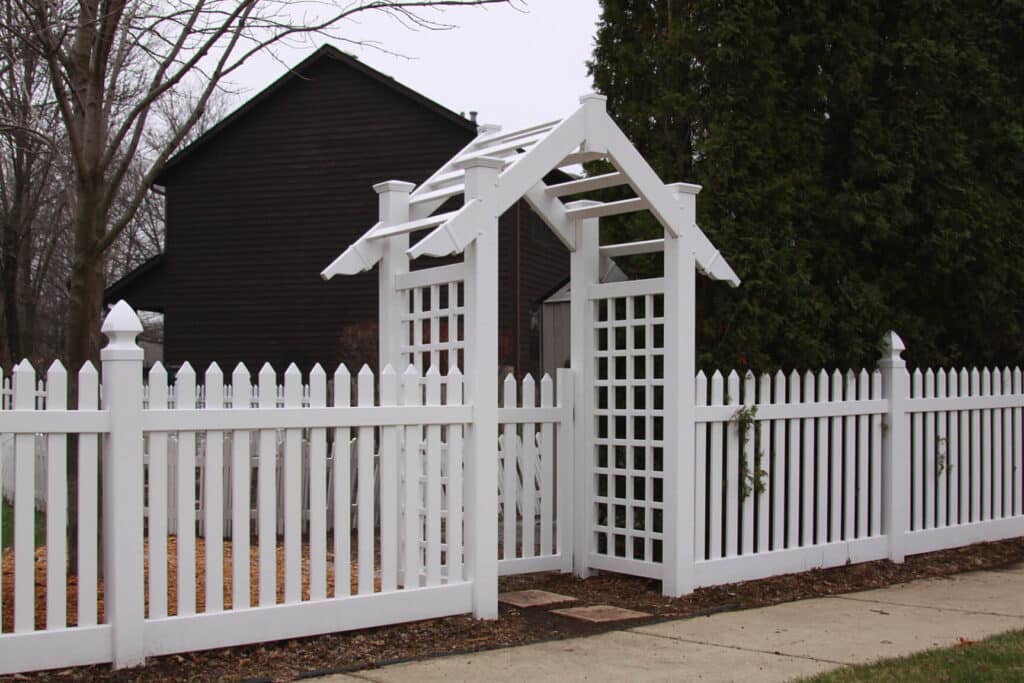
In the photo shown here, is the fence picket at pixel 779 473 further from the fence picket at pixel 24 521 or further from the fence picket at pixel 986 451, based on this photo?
the fence picket at pixel 24 521

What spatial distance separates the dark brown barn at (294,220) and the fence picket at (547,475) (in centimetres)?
1373

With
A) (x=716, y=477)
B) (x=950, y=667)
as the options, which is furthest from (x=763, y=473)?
(x=950, y=667)

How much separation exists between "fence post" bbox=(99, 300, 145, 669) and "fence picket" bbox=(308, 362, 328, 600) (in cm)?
92

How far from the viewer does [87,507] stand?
5.18m

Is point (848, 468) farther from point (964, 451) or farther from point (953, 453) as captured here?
point (964, 451)

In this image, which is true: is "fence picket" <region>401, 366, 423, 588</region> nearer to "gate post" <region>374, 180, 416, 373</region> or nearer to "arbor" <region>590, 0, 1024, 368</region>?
"gate post" <region>374, 180, 416, 373</region>

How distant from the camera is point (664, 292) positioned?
734cm

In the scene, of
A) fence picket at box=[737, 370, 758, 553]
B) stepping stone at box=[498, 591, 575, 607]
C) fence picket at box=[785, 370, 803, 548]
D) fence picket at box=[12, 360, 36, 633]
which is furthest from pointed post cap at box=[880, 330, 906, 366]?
fence picket at box=[12, 360, 36, 633]

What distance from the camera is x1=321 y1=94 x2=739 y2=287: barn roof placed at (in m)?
6.53

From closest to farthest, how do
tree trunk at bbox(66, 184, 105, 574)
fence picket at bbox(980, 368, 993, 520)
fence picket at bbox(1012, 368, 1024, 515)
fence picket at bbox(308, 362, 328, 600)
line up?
fence picket at bbox(308, 362, 328, 600) → tree trunk at bbox(66, 184, 105, 574) → fence picket at bbox(980, 368, 993, 520) → fence picket at bbox(1012, 368, 1024, 515)

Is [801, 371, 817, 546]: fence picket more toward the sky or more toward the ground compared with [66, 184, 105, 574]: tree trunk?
more toward the ground

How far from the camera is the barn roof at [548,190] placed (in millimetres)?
6533

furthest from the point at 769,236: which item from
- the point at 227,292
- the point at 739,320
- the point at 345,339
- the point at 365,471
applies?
the point at 227,292

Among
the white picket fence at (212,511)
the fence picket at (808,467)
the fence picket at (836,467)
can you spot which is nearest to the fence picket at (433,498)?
the white picket fence at (212,511)
